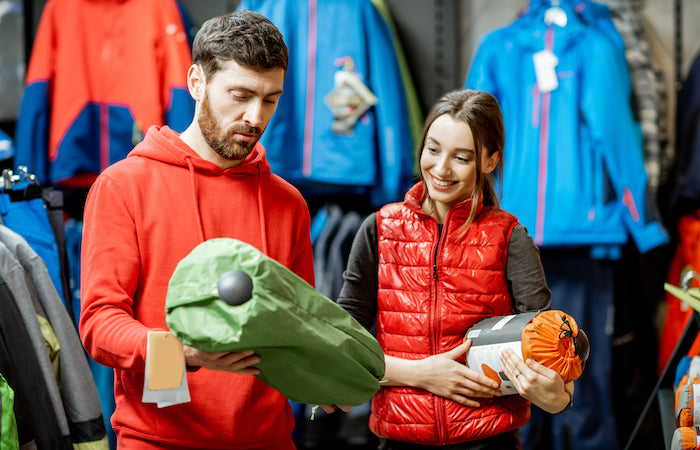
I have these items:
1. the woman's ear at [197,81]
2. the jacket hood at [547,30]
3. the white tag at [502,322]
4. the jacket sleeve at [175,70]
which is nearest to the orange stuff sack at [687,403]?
the white tag at [502,322]

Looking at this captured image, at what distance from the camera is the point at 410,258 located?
61.4 inches

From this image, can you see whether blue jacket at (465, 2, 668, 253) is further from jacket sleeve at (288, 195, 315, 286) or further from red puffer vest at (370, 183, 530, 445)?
jacket sleeve at (288, 195, 315, 286)

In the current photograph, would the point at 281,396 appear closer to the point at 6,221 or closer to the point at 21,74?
the point at 6,221

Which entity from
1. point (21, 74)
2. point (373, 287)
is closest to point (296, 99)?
Result: point (21, 74)

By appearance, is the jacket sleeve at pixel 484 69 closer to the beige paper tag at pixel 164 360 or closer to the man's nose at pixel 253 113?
the man's nose at pixel 253 113

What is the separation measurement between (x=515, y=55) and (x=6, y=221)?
1928 millimetres

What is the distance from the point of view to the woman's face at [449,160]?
1515 millimetres

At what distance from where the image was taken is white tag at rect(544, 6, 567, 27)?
2.92 m

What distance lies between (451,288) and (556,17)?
1.79 m

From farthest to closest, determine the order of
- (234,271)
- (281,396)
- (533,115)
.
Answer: (533,115) → (281,396) → (234,271)

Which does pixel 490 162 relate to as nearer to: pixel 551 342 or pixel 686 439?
pixel 551 342

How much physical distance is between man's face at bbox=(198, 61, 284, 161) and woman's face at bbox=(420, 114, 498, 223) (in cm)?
36

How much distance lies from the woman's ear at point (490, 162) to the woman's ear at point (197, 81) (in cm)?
59

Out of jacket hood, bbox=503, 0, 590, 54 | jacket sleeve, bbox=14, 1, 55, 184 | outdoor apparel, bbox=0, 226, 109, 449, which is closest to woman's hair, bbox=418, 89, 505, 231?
outdoor apparel, bbox=0, 226, 109, 449
